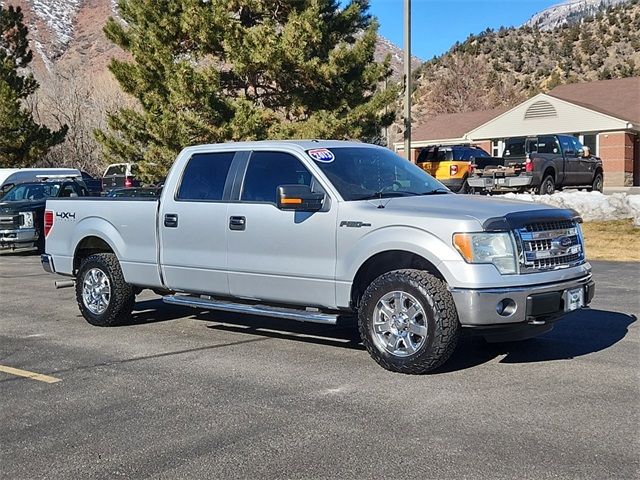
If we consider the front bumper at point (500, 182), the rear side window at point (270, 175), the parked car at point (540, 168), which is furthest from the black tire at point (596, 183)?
the rear side window at point (270, 175)

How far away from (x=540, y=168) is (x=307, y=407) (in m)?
17.2

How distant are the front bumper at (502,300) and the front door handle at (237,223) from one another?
7.48ft

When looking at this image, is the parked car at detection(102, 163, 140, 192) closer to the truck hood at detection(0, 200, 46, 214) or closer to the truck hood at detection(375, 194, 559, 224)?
the truck hood at detection(0, 200, 46, 214)

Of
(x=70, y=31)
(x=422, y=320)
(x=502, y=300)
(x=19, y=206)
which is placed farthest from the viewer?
(x=70, y=31)

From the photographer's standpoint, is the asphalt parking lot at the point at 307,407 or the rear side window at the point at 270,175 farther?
the rear side window at the point at 270,175

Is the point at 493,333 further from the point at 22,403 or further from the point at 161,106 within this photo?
the point at 161,106

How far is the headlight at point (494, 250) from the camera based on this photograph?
19.6 ft

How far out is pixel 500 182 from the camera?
21703 mm

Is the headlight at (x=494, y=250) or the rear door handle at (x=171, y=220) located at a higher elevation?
the rear door handle at (x=171, y=220)

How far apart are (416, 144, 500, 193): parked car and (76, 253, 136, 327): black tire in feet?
Answer: 52.6

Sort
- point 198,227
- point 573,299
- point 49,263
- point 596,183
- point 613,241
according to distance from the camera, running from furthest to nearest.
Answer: point 596,183 → point 613,241 → point 49,263 → point 198,227 → point 573,299

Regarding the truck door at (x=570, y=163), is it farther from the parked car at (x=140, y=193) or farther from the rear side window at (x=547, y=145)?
the parked car at (x=140, y=193)

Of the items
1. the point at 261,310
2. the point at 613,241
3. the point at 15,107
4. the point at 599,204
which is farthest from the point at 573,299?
the point at 15,107

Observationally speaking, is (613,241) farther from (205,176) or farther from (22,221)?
(22,221)
